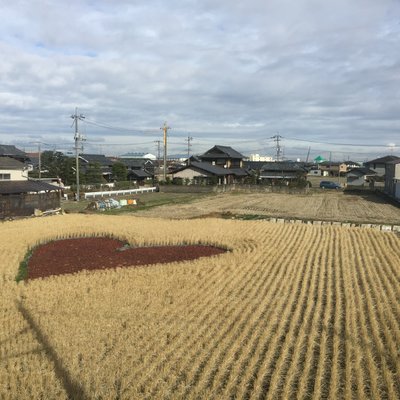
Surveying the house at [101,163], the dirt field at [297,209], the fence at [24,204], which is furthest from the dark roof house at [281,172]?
the fence at [24,204]

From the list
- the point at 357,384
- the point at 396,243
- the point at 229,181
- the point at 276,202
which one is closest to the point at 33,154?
the point at 229,181

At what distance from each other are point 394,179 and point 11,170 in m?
41.6

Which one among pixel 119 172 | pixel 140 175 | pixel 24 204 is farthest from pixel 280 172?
pixel 24 204

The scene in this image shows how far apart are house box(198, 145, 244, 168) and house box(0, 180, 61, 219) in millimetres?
45266

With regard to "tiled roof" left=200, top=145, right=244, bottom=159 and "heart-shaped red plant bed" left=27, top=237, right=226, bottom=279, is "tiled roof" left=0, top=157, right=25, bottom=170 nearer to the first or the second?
"heart-shaped red plant bed" left=27, top=237, right=226, bottom=279

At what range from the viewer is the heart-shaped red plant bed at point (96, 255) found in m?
17.5

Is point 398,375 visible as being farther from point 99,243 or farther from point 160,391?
point 99,243

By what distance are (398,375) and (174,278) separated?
865cm

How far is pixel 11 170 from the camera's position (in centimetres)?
3681

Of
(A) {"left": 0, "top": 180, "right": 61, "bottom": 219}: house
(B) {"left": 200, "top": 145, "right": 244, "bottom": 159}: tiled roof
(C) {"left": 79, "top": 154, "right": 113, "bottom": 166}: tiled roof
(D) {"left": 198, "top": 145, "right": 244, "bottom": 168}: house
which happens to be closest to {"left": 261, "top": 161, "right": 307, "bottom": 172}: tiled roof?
(D) {"left": 198, "top": 145, "right": 244, "bottom": 168}: house

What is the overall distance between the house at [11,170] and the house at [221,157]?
1799 inches

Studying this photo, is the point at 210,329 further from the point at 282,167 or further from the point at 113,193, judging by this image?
the point at 282,167

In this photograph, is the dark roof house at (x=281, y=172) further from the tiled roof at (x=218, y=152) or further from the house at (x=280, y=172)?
the tiled roof at (x=218, y=152)

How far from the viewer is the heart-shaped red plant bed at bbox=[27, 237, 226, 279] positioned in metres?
17.5
